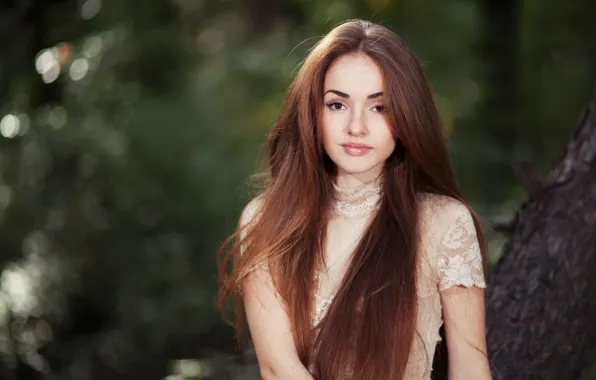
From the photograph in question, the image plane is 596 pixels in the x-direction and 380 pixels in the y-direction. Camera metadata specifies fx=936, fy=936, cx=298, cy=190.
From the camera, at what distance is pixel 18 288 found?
6086mm

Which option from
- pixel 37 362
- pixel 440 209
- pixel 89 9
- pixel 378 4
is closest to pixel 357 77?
pixel 440 209

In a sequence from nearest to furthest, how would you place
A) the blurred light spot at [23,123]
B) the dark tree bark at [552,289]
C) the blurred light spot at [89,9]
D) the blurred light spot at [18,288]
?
the dark tree bark at [552,289] → the blurred light spot at [89,9] → the blurred light spot at [23,123] → the blurred light spot at [18,288]

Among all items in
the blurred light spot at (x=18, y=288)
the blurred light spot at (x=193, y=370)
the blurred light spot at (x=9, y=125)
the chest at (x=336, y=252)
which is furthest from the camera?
the blurred light spot at (x=18, y=288)

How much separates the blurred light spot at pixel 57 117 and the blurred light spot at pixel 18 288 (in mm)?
984

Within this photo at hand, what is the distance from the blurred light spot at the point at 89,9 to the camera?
5469 mm

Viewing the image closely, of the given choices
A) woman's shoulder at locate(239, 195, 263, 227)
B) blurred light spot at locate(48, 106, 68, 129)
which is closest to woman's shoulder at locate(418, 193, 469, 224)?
woman's shoulder at locate(239, 195, 263, 227)

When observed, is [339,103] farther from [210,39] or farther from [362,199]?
[210,39]

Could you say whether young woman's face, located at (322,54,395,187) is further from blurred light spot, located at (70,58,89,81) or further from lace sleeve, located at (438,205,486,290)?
blurred light spot, located at (70,58,89,81)

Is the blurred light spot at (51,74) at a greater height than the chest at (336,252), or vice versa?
the blurred light spot at (51,74)

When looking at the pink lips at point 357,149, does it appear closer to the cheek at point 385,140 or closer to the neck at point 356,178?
the cheek at point 385,140

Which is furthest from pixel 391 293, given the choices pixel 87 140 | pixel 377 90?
pixel 87 140

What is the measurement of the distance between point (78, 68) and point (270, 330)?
4029mm

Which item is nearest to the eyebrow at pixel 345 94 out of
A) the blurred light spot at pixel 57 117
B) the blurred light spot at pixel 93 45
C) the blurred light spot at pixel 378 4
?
the blurred light spot at pixel 57 117

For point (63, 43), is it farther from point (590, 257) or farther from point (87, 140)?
point (590, 257)
